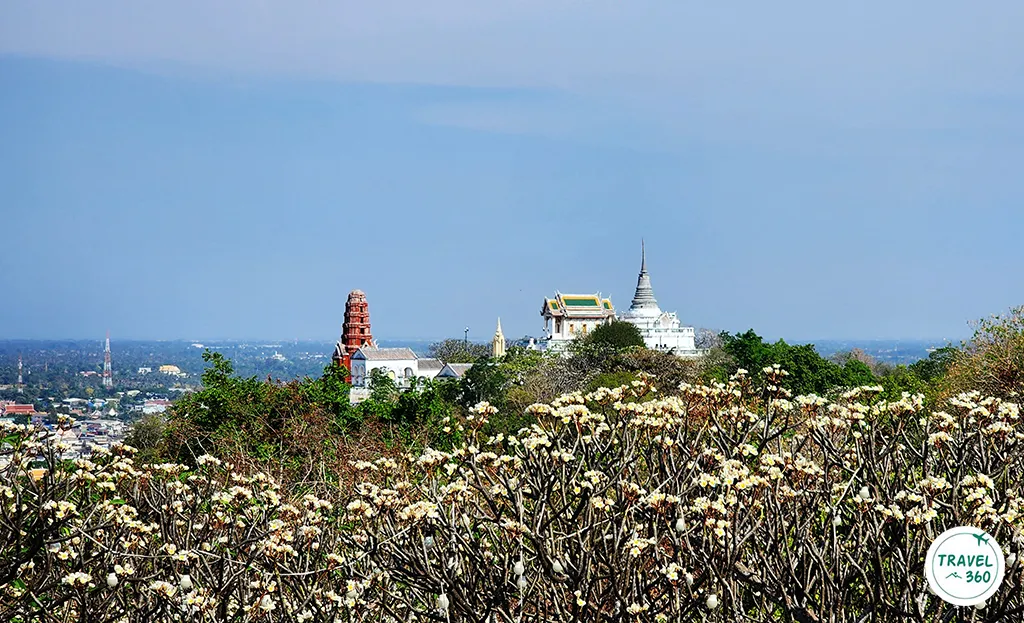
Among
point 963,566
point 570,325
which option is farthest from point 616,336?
point 963,566

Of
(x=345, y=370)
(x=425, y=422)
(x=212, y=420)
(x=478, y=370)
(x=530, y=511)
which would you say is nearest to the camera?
(x=530, y=511)

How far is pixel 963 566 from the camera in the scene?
3.65 m

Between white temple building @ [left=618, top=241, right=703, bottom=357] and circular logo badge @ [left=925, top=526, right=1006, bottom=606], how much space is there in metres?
59.7

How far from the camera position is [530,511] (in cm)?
499

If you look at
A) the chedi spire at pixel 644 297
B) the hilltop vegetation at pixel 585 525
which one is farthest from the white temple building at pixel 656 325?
the hilltop vegetation at pixel 585 525

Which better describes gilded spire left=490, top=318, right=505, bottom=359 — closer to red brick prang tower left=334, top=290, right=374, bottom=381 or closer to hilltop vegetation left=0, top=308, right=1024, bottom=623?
red brick prang tower left=334, top=290, right=374, bottom=381

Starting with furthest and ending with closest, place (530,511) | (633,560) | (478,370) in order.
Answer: (478,370) → (530,511) → (633,560)

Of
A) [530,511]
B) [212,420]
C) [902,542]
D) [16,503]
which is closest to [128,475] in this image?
[16,503]

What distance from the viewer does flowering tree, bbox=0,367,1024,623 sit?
176 inches

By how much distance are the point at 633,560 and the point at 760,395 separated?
1.35m

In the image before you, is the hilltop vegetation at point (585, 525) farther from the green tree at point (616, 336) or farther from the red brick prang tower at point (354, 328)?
the red brick prang tower at point (354, 328)

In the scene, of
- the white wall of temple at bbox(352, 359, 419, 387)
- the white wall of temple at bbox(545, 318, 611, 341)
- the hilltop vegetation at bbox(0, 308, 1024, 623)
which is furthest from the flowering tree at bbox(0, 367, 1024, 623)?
the white wall of temple at bbox(545, 318, 611, 341)

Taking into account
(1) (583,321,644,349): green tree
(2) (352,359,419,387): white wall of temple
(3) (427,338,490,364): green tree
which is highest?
(1) (583,321,644,349): green tree

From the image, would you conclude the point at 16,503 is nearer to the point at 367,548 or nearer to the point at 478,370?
the point at 367,548
